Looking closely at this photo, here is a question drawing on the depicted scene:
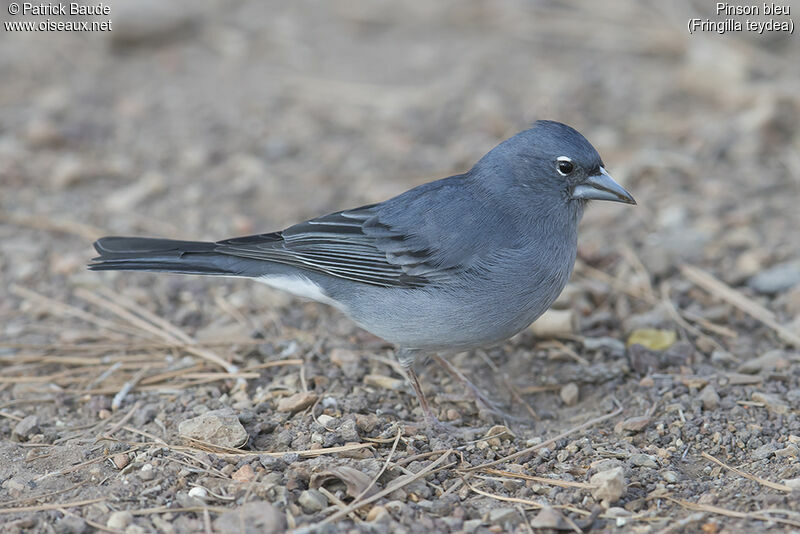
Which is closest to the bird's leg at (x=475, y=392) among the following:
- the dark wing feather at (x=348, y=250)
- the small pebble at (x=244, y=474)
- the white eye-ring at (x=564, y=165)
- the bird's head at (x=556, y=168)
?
the dark wing feather at (x=348, y=250)

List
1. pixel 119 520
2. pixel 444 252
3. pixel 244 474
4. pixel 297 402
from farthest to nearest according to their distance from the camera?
1. pixel 444 252
2. pixel 297 402
3. pixel 244 474
4. pixel 119 520

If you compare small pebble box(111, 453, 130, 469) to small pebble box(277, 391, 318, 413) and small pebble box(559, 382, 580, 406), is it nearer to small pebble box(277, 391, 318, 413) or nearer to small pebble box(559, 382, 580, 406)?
small pebble box(277, 391, 318, 413)

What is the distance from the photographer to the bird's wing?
14.8 feet

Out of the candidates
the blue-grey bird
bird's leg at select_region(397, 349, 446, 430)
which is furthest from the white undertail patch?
bird's leg at select_region(397, 349, 446, 430)

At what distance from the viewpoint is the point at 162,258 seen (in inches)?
184

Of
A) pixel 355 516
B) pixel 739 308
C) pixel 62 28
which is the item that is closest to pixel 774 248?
pixel 739 308

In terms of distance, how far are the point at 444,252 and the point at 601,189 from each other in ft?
2.94

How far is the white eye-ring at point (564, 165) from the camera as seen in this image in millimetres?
4512

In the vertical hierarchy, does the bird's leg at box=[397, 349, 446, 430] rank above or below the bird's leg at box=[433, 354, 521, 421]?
above

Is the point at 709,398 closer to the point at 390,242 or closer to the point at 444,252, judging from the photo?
the point at 444,252

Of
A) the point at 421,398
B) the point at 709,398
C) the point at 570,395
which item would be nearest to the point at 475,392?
the point at 421,398

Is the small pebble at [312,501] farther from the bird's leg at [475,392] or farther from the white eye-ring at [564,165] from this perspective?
the white eye-ring at [564,165]

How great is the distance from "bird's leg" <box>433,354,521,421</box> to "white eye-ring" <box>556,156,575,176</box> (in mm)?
1215

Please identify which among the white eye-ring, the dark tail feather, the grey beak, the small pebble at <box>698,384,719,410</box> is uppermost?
the white eye-ring
